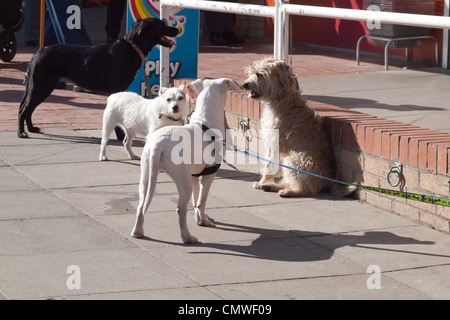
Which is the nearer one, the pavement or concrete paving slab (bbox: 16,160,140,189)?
the pavement

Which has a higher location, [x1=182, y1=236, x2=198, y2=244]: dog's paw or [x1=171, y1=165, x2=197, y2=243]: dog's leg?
[x1=171, y1=165, x2=197, y2=243]: dog's leg

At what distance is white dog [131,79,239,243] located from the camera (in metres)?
5.10

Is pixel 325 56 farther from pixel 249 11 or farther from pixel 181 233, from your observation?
pixel 181 233

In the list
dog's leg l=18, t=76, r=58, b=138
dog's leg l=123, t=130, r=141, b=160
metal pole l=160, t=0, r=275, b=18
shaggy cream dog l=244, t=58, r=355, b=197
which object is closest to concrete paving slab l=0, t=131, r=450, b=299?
shaggy cream dog l=244, t=58, r=355, b=197

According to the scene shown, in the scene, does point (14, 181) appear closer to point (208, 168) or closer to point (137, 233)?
point (137, 233)

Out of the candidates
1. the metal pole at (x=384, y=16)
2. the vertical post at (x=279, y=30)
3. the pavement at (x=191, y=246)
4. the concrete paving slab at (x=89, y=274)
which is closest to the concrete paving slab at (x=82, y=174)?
the pavement at (x=191, y=246)

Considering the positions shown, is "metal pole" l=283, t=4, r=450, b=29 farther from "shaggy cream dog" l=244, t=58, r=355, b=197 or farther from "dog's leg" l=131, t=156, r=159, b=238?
"dog's leg" l=131, t=156, r=159, b=238

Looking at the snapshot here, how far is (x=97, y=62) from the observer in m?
8.53

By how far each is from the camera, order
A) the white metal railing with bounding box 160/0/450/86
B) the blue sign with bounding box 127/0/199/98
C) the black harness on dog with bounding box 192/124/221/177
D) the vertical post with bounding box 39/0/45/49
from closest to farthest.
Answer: the black harness on dog with bounding box 192/124/221/177 < the white metal railing with bounding box 160/0/450/86 < the blue sign with bounding box 127/0/199/98 < the vertical post with bounding box 39/0/45/49

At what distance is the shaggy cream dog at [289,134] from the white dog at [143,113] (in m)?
0.69

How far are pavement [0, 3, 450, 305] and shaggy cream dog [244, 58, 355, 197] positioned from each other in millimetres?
168

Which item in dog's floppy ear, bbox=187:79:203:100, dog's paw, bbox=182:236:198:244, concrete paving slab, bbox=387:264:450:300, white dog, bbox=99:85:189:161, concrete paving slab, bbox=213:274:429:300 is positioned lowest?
concrete paving slab, bbox=213:274:429:300

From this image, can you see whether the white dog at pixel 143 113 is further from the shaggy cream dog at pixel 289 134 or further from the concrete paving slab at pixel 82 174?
the shaggy cream dog at pixel 289 134
